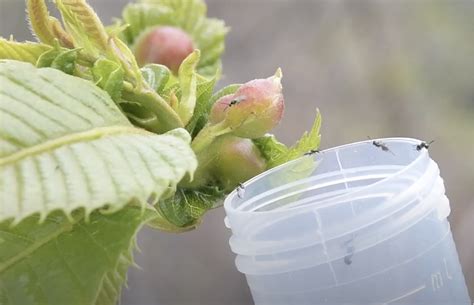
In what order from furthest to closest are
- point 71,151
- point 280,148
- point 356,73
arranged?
point 356,73
point 280,148
point 71,151

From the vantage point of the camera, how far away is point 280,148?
472 mm

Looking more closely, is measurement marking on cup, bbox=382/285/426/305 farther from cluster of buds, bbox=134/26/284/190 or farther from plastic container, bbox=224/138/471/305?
cluster of buds, bbox=134/26/284/190

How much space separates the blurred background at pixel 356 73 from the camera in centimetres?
232

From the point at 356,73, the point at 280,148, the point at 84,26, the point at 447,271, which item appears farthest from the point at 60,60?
the point at 356,73

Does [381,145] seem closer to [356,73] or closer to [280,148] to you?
[280,148]

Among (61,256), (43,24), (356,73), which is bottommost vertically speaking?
(356,73)

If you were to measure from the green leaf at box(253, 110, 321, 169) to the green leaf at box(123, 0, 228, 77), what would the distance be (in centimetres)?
24

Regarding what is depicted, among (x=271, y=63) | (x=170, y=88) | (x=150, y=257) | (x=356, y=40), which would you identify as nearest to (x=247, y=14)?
(x=271, y=63)

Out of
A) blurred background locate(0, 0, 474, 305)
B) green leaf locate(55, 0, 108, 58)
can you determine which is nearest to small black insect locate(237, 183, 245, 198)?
green leaf locate(55, 0, 108, 58)

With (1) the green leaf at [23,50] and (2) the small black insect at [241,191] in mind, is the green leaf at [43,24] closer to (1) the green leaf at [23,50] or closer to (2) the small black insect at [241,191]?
(1) the green leaf at [23,50]

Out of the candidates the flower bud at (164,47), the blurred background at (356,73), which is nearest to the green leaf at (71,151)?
the flower bud at (164,47)

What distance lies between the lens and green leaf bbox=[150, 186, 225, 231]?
0.44 metres

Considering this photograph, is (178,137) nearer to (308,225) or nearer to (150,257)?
(308,225)

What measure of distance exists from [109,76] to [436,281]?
217 mm
